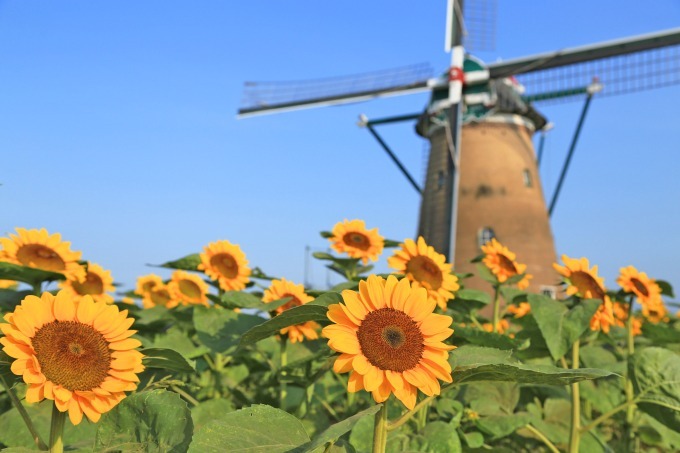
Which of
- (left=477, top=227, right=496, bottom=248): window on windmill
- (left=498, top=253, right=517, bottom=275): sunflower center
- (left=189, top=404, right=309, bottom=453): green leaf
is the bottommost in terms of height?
(left=189, top=404, right=309, bottom=453): green leaf

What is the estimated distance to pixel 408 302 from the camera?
5.77 ft

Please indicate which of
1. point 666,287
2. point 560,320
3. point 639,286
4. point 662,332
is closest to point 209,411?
point 560,320

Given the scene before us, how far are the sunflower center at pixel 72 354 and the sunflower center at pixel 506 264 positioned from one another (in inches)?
100

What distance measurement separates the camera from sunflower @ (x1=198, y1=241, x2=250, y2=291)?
144 inches

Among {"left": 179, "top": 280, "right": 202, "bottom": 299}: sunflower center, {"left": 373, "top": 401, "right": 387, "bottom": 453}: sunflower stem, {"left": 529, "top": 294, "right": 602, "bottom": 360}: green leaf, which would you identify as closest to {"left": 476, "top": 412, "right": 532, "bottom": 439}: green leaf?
{"left": 529, "top": 294, "right": 602, "bottom": 360}: green leaf

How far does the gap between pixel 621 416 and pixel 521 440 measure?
81 centimetres

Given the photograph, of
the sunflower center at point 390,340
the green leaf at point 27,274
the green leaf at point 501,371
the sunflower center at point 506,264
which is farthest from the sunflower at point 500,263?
the green leaf at point 27,274

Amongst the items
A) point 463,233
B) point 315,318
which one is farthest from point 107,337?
point 463,233

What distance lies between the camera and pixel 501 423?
2.77 metres

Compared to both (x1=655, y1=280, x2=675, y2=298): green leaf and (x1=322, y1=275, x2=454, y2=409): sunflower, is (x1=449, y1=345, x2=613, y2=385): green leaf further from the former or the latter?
(x1=655, y1=280, x2=675, y2=298): green leaf

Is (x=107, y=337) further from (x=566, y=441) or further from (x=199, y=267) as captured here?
(x=566, y=441)

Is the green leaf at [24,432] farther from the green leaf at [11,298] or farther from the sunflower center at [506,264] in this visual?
the sunflower center at [506,264]

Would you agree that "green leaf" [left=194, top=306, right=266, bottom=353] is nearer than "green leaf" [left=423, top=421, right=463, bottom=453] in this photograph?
No

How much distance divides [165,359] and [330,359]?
521 millimetres
